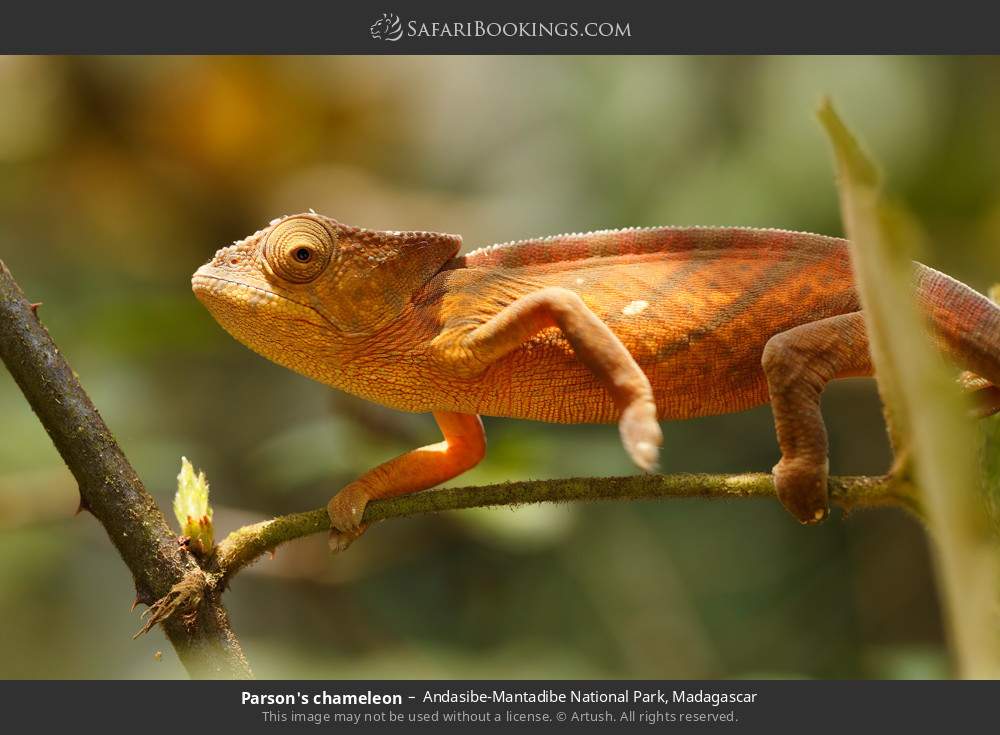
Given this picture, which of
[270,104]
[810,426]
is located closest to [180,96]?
[270,104]

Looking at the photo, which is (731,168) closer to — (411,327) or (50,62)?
(411,327)

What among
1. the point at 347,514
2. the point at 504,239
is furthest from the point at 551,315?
the point at 504,239

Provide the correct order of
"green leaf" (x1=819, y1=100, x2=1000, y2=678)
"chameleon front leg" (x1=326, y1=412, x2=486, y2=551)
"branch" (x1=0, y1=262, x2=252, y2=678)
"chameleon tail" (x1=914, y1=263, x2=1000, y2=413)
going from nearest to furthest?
1. "green leaf" (x1=819, y1=100, x2=1000, y2=678)
2. "branch" (x1=0, y1=262, x2=252, y2=678)
3. "chameleon tail" (x1=914, y1=263, x2=1000, y2=413)
4. "chameleon front leg" (x1=326, y1=412, x2=486, y2=551)

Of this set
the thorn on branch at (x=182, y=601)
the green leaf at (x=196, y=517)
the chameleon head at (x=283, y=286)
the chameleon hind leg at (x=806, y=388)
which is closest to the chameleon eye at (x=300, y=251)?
the chameleon head at (x=283, y=286)

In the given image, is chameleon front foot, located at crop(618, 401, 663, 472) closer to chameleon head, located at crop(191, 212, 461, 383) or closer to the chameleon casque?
the chameleon casque

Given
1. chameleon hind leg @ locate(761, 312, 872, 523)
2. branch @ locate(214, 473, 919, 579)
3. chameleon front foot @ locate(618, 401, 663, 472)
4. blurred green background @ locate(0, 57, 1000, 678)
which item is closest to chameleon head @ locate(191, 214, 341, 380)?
branch @ locate(214, 473, 919, 579)

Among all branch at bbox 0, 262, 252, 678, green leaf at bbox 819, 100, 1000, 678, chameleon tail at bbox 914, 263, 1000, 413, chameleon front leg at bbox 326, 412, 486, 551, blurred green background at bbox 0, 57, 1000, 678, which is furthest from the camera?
blurred green background at bbox 0, 57, 1000, 678

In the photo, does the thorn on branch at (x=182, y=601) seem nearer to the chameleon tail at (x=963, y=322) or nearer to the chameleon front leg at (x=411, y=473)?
the chameleon front leg at (x=411, y=473)
